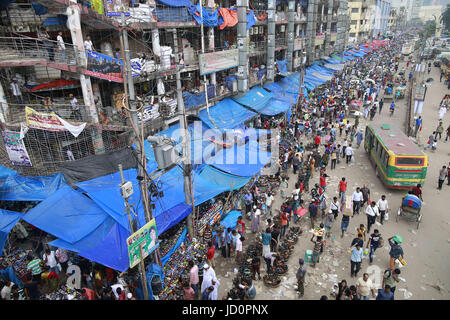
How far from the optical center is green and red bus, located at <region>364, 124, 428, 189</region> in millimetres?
14898

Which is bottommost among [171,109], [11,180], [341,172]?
[341,172]

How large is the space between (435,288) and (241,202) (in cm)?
793

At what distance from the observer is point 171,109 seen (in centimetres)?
1817

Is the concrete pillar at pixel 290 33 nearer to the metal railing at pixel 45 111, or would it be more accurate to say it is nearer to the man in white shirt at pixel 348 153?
the man in white shirt at pixel 348 153

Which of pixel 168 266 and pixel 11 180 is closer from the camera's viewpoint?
pixel 168 266

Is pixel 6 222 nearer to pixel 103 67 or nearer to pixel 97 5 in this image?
pixel 103 67

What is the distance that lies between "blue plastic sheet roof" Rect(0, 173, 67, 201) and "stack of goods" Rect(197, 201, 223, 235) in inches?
224

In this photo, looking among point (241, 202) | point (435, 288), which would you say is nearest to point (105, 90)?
point (241, 202)

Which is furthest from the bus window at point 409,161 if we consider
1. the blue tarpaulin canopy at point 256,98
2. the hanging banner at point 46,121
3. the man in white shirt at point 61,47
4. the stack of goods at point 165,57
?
the man in white shirt at point 61,47

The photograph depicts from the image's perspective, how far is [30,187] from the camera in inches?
488

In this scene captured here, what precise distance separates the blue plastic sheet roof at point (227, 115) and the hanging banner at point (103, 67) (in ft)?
22.1

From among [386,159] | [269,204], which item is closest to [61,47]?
[269,204]

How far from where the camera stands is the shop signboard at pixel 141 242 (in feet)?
25.4

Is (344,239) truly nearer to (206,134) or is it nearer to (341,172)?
(341,172)
